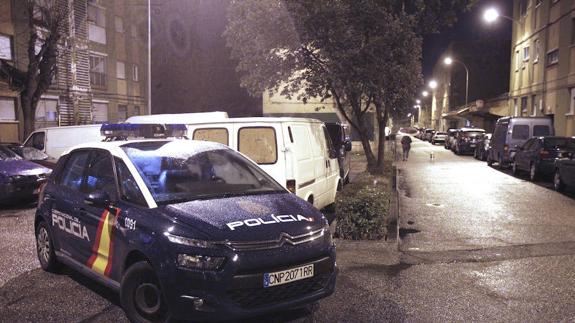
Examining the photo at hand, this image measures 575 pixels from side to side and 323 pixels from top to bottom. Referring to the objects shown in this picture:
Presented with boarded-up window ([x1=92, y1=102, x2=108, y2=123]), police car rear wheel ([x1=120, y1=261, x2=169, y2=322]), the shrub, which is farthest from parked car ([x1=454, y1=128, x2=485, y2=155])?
police car rear wheel ([x1=120, y1=261, x2=169, y2=322])

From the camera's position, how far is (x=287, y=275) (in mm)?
3791

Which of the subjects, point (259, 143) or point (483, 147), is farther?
point (483, 147)

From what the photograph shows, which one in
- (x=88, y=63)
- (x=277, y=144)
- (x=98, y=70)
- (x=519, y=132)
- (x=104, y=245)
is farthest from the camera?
(x=98, y=70)

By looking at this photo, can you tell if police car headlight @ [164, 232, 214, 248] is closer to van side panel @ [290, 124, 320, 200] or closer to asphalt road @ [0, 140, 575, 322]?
asphalt road @ [0, 140, 575, 322]

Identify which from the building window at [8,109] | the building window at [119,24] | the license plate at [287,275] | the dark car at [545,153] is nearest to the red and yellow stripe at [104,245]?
the license plate at [287,275]

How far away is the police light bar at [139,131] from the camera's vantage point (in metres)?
5.80

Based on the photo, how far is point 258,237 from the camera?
3.77 meters

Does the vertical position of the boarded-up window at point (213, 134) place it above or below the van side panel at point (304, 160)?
above

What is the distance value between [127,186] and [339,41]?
9118 mm

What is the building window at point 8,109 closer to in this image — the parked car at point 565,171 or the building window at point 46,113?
the building window at point 46,113

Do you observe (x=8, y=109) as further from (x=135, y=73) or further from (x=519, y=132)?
(x=519, y=132)

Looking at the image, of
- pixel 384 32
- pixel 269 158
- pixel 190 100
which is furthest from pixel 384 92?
pixel 190 100

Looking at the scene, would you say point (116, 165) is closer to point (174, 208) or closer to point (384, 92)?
point (174, 208)

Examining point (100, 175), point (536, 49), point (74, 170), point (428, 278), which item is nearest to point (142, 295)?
point (100, 175)
